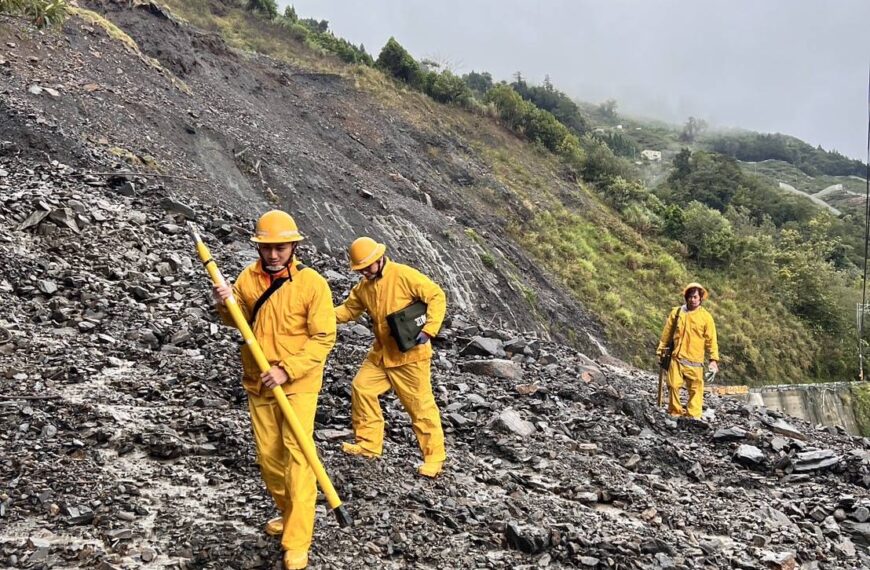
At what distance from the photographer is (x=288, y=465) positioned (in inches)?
139

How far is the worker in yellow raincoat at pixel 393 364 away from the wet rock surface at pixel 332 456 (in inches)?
8.3

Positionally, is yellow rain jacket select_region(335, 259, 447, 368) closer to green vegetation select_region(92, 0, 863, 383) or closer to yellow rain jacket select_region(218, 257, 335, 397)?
yellow rain jacket select_region(218, 257, 335, 397)

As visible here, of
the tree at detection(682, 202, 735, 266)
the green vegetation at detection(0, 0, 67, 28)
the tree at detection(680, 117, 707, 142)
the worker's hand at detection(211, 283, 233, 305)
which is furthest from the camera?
the tree at detection(680, 117, 707, 142)

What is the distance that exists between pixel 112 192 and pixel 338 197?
658cm

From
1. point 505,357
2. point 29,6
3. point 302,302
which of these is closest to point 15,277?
point 29,6

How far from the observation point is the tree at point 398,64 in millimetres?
30797

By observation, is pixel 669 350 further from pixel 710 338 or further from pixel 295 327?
pixel 295 327

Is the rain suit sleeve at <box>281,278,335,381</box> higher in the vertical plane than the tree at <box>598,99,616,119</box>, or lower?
lower

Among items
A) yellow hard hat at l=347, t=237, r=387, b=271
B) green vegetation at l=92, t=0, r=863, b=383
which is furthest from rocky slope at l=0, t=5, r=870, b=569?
green vegetation at l=92, t=0, r=863, b=383

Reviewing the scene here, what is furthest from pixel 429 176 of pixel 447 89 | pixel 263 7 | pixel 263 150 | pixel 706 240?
pixel 263 7

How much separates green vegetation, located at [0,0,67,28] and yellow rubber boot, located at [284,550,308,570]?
473 centimetres

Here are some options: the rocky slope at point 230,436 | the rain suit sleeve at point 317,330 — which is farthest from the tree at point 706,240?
the rain suit sleeve at point 317,330

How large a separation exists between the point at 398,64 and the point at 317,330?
29046 mm

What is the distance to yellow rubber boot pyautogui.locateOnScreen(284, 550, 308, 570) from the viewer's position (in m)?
3.39
